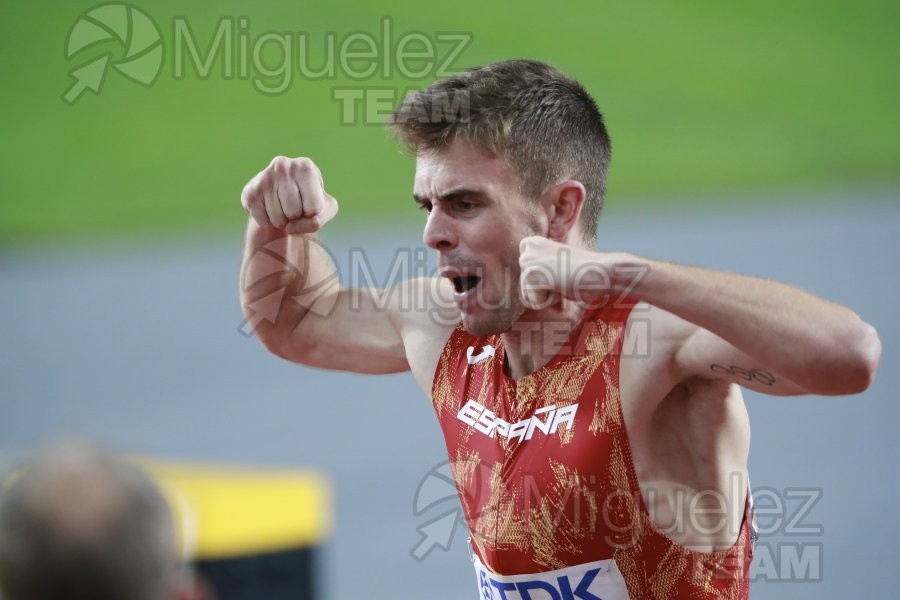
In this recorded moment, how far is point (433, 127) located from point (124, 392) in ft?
17.7

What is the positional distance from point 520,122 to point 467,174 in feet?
0.72

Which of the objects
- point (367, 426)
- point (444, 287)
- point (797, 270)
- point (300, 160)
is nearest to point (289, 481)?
point (444, 287)

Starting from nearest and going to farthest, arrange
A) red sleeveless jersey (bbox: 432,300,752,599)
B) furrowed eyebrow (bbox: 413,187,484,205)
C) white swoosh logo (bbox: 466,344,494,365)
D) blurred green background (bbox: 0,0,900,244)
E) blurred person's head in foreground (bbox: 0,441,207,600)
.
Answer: blurred person's head in foreground (bbox: 0,441,207,600)
red sleeveless jersey (bbox: 432,300,752,599)
furrowed eyebrow (bbox: 413,187,484,205)
white swoosh logo (bbox: 466,344,494,365)
blurred green background (bbox: 0,0,900,244)

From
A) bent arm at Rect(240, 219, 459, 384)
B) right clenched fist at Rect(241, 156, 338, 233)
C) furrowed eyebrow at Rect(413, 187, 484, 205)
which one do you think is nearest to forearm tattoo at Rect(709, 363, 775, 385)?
furrowed eyebrow at Rect(413, 187, 484, 205)

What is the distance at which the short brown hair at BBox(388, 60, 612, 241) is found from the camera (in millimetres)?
3230

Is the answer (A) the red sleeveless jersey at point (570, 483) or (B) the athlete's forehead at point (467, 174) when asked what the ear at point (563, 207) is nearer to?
(B) the athlete's forehead at point (467, 174)

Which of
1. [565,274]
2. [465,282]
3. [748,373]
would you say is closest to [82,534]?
[565,274]

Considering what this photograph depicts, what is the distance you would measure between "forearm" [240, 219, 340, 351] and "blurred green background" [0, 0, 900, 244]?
5.97m

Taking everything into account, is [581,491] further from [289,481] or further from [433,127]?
[289,481]

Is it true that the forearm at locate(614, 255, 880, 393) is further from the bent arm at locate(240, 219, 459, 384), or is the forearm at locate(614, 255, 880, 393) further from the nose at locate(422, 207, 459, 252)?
the bent arm at locate(240, 219, 459, 384)

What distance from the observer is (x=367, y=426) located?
7582 millimetres

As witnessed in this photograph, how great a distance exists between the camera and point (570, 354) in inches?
126

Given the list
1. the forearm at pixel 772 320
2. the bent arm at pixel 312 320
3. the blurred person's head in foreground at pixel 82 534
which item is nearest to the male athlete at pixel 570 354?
the forearm at pixel 772 320

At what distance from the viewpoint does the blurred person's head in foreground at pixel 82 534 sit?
1326mm
